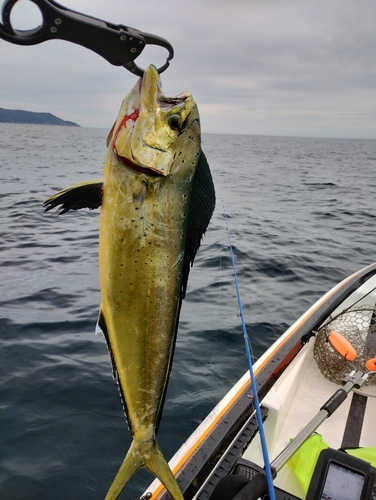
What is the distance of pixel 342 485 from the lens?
8.88ft

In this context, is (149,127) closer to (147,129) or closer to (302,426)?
(147,129)

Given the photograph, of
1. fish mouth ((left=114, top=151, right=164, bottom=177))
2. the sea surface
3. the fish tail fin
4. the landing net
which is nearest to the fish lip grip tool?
fish mouth ((left=114, top=151, right=164, bottom=177))

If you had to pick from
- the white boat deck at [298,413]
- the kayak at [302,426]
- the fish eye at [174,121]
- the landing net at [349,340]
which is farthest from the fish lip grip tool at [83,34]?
the landing net at [349,340]

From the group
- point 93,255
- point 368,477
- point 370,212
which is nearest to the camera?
point 368,477

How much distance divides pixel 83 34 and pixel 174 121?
52 centimetres

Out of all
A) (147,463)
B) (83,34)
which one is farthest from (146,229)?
(147,463)

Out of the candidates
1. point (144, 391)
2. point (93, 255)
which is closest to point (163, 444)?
point (144, 391)

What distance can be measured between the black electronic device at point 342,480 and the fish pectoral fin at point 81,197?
2.44m

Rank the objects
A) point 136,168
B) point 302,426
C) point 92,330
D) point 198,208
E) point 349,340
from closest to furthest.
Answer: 1. point 136,168
2. point 198,208
3. point 302,426
4. point 349,340
5. point 92,330

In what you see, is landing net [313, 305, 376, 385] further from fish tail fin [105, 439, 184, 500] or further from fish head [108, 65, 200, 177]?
fish head [108, 65, 200, 177]

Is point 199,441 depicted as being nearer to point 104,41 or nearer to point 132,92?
point 132,92

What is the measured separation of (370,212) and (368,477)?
18.4 meters

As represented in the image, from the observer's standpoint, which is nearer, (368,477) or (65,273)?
(368,477)

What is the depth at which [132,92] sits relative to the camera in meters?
1.80
